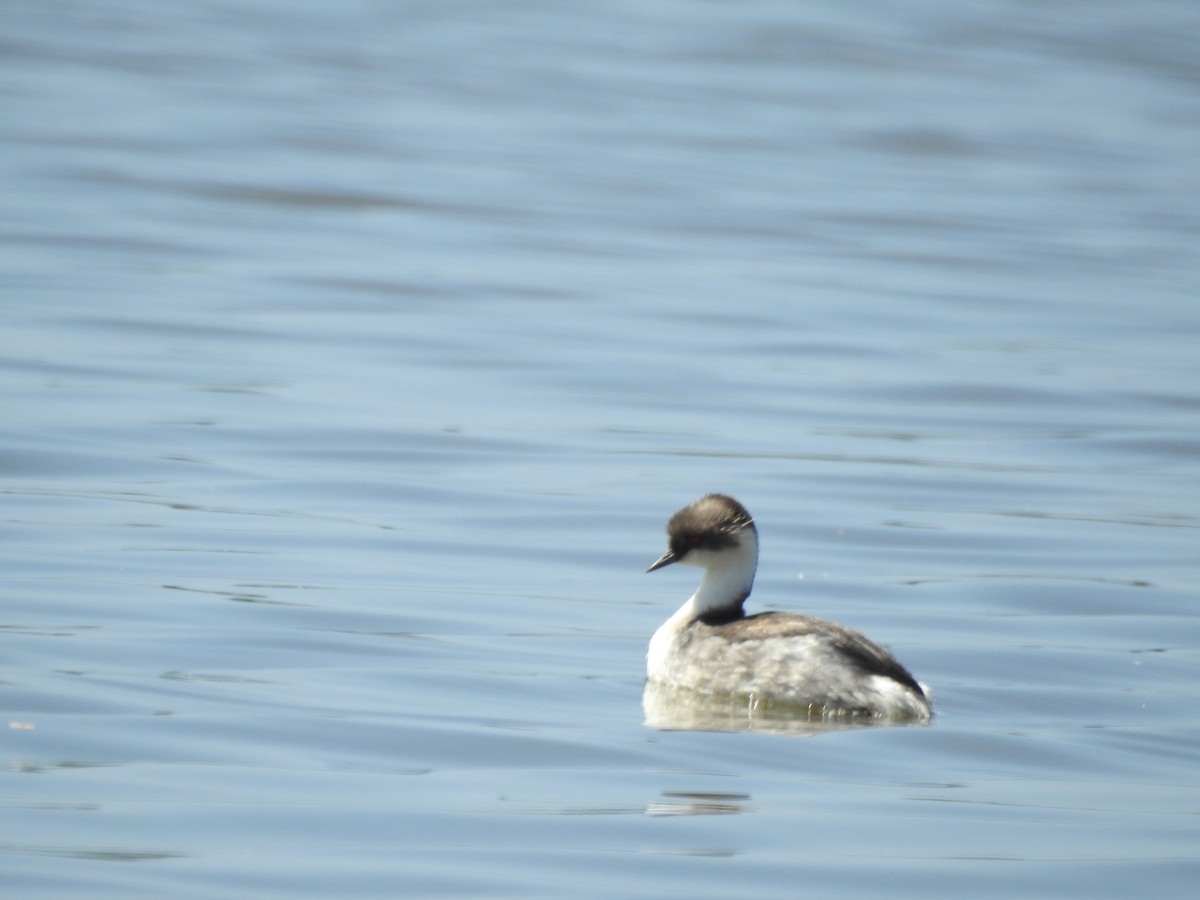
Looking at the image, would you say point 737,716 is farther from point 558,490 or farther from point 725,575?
point 558,490

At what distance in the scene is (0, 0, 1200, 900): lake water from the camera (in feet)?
20.0

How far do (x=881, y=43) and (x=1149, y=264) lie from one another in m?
20.8

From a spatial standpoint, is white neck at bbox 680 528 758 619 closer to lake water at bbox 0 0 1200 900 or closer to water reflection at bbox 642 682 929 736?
lake water at bbox 0 0 1200 900

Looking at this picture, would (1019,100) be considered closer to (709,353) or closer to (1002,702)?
(709,353)

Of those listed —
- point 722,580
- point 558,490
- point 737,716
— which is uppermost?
point 722,580

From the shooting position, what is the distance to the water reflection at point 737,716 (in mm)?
7383

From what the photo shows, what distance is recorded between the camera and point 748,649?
783cm

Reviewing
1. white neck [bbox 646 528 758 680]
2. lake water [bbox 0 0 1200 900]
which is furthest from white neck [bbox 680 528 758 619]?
lake water [bbox 0 0 1200 900]

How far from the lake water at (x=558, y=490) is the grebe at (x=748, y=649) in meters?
0.26

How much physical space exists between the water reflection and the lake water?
0.41ft

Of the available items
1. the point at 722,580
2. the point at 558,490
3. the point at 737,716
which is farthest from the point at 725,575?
the point at 558,490

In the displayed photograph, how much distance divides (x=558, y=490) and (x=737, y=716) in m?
4.28

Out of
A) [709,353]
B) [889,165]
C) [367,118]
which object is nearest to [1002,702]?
[709,353]

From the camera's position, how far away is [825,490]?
476 inches
